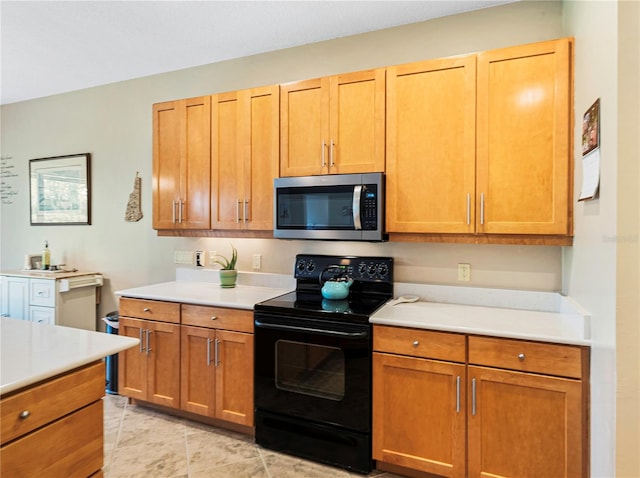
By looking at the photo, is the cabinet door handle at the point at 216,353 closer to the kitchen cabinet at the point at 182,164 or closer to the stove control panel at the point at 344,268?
the stove control panel at the point at 344,268

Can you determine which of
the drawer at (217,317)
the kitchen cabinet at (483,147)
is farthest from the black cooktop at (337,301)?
the kitchen cabinet at (483,147)

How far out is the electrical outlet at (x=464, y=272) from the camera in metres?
2.42

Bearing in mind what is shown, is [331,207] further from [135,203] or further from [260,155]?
[135,203]

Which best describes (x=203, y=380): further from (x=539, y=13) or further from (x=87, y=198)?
(x=539, y=13)

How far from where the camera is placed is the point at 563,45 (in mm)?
1903

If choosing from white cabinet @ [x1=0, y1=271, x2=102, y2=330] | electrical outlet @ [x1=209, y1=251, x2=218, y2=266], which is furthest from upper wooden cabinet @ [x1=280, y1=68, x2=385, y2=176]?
white cabinet @ [x1=0, y1=271, x2=102, y2=330]

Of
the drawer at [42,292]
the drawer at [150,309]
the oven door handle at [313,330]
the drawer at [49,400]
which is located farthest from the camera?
the drawer at [42,292]

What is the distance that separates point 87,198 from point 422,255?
10.5 feet

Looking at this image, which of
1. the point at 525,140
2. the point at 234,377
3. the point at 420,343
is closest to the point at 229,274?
the point at 234,377

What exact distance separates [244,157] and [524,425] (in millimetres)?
2220

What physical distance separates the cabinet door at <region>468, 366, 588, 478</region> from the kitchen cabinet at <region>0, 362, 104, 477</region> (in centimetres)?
162

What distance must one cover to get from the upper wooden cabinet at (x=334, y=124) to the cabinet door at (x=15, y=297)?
9.06 feet

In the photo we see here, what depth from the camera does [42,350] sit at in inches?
55.4

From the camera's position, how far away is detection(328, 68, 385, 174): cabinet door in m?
2.28
